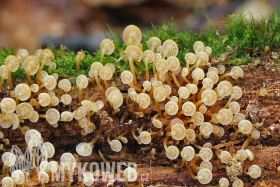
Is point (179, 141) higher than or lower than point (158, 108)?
lower

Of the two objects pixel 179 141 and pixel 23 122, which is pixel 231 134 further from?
pixel 23 122

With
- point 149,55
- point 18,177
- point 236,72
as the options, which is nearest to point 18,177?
point 18,177

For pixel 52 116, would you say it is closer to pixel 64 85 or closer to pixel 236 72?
pixel 64 85

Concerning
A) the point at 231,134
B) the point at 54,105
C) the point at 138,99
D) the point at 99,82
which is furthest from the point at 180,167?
the point at 54,105

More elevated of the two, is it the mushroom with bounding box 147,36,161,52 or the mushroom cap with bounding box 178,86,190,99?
the mushroom with bounding box 147,36,161,52

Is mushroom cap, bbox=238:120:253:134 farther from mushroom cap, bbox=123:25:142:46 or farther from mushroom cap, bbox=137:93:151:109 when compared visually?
mushroom cap, bbox=123:25:142:46

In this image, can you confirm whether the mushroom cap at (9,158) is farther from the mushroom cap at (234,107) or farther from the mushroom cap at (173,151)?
the mushroom cap at (234,107)

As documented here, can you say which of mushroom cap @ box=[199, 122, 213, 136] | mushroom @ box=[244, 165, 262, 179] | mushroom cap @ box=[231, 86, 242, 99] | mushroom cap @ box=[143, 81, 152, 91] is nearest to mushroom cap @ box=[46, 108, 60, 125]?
mushroom cap @ box=[143, 81, 152, 91]
